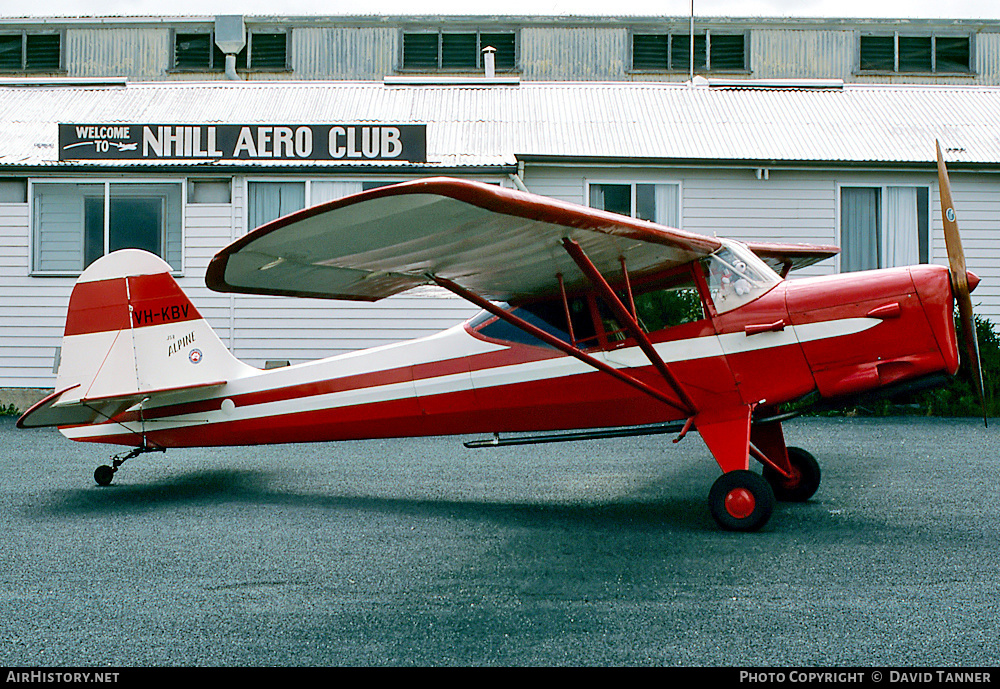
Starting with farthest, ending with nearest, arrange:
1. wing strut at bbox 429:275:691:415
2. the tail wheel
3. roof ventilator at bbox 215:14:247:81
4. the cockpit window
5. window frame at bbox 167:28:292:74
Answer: window frame at bbox 167:28:292:74 → roof ventilator at bbox 215:14:247:81 → the cockpit window → wing strut at bbox 429:275:691:415 → the tail wheel

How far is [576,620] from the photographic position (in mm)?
3803

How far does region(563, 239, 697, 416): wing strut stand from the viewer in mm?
5191

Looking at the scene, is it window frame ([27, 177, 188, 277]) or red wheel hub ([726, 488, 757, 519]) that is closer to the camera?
red wheel hub ([726, 488, 757, 519])

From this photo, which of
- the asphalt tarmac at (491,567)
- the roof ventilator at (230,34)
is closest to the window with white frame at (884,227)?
the asphalt tarmac at (491,567)

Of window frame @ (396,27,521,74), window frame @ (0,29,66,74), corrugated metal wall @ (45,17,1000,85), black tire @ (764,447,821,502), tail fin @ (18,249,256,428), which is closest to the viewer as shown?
black tire @ (764,447,821,502)

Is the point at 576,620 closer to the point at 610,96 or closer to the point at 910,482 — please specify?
the point at 910,482

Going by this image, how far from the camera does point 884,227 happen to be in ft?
44.1

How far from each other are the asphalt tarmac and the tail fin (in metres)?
0.89

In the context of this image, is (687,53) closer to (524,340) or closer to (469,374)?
(524,340)

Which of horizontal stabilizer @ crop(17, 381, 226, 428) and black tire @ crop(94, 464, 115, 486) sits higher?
horizontal stabilizer @ crop(17, 381, 226, 428)

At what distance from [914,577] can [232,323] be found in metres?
10.6

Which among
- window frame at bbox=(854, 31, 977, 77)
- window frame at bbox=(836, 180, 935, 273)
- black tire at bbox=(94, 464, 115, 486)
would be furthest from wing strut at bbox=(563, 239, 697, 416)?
window frame at bbox=(854, 31, 977, 77)

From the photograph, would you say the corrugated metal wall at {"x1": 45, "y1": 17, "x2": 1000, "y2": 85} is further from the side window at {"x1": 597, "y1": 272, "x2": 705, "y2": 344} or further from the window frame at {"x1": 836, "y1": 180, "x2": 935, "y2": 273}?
the side window at {"x1": 597, "y1": 272, "x2": 705, "y2": 344}
